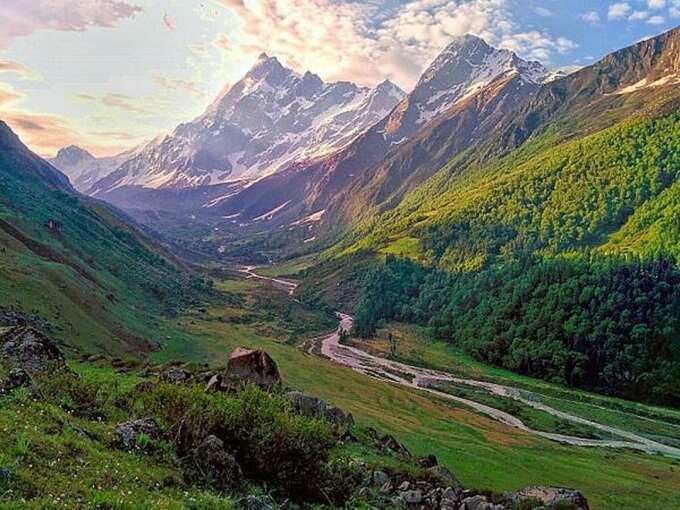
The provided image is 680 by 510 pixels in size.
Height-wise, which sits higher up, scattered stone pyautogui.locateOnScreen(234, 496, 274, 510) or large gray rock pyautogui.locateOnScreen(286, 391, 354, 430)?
scattered stone pyautogui.locateOnScreen(234, 496, 274, 510)

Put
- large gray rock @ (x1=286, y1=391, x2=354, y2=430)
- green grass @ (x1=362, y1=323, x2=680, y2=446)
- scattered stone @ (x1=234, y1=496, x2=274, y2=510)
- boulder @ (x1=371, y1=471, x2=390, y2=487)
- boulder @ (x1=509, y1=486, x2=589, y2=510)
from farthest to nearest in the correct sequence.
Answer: green grass @ (x1=362, y1=323, x2=680, y2=446) < large gray rock @ (x1=286, y1=391, x2=354, y2=430) < boulder @ (x1=509, y1=486, x2=589, y2=510) < boulder @ (x1=371, y1=471, x2=390, y2=487) < scattered stone @ (x1=234, y1=496, x2=274, y2=510)

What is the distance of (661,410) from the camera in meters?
118

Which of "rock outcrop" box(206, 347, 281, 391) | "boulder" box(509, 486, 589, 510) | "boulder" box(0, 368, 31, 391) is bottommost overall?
"boulder" box(509, 486, 589, 510)

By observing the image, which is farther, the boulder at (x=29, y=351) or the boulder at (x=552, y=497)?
the boulder at (x=552, y=497)

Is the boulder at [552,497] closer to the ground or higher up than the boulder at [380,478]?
higher up

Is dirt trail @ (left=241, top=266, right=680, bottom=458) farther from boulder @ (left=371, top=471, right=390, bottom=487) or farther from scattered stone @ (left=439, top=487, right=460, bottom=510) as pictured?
boulder @ (left=371, top=471, right=390, bottom=487)

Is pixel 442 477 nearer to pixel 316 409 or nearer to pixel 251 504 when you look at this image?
pixel 316 409

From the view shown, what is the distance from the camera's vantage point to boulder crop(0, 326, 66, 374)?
82.7 ft

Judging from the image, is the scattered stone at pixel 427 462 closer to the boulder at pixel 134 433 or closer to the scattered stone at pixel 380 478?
the scattered stone at pixel 380 478

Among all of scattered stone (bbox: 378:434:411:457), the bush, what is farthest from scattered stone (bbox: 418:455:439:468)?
the bush

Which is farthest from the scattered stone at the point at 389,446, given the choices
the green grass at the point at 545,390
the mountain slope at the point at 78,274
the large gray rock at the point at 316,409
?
the green grass at the point at 545,390

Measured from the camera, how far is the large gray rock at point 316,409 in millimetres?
35728

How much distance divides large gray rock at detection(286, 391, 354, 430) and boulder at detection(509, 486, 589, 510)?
12147 millimetres

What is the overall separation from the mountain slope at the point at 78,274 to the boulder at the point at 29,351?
96.6 ft
